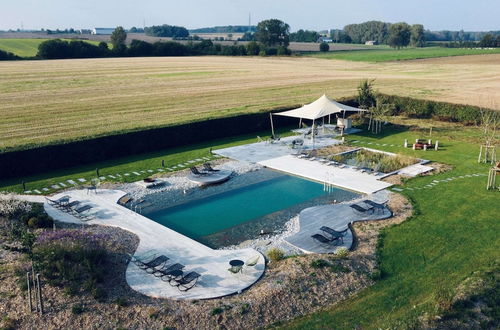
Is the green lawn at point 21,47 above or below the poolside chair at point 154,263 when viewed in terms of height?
above

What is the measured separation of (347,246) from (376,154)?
1511cm

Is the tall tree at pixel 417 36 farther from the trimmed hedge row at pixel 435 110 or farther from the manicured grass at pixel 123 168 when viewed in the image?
the manicured grass at pixel 123 168

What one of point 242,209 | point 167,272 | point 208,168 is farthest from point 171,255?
point 208,168

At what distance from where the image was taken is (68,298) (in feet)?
46.2

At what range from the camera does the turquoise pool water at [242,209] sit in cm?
2017

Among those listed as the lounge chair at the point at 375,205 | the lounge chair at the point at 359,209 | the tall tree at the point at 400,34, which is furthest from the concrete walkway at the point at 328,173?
the tall tree at the point at 400,34

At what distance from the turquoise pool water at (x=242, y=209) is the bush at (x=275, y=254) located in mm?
2408

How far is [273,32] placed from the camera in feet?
430

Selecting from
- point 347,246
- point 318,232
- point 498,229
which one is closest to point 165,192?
point 318,232

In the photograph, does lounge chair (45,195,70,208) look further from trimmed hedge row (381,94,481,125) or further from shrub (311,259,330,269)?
trimmed hedge row (381,94,481,125)

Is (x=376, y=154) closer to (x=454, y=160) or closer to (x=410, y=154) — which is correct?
(x=410, y=154)

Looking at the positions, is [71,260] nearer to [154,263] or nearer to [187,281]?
[154,263]

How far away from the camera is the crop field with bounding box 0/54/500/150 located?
1522 inches

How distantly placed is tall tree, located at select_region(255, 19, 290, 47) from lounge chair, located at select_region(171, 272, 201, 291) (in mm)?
121477
